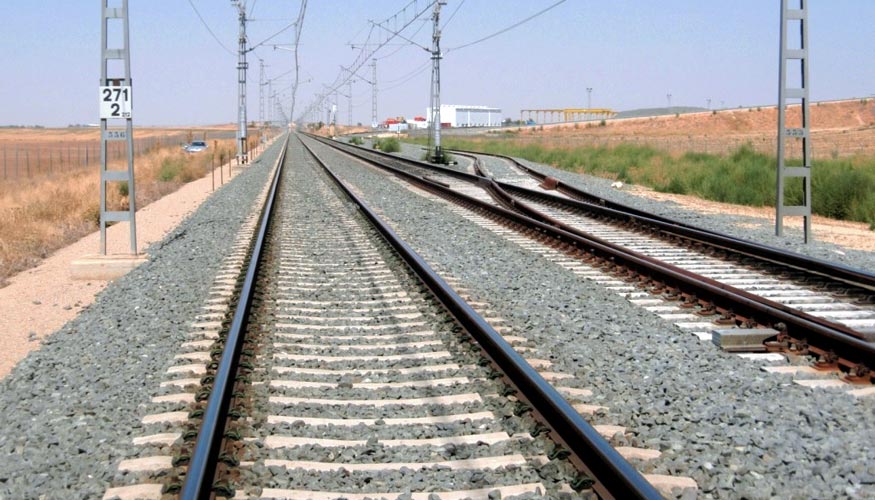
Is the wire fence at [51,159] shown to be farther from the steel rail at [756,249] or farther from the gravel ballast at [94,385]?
the gravel ballast at [94,385]

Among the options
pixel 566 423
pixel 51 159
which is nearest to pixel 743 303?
pixel 566 423

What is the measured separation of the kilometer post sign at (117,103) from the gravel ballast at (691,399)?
5172mm

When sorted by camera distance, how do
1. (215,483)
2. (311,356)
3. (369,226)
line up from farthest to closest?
(369,226)
(311,356)
(215,483)

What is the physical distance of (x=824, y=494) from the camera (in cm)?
450

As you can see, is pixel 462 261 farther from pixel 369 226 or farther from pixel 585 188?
pixel 585 188

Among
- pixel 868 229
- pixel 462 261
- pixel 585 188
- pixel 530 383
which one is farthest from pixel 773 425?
pixel 585 188

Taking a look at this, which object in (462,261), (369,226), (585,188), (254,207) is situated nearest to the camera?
(462,261)

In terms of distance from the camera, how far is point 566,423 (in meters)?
5.06

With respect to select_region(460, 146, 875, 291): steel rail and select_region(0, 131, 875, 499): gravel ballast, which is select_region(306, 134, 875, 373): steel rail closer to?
select_region(0, 131, 875, 499): gravel ballast

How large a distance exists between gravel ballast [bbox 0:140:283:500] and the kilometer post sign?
7.22 feet

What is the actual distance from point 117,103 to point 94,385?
22.9 feet

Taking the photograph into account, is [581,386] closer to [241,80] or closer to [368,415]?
[368,415]

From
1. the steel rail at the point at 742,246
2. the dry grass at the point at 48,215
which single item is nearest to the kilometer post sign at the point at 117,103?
the dry grass at the point at 48,215

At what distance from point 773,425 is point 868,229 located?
15770 millimetres
